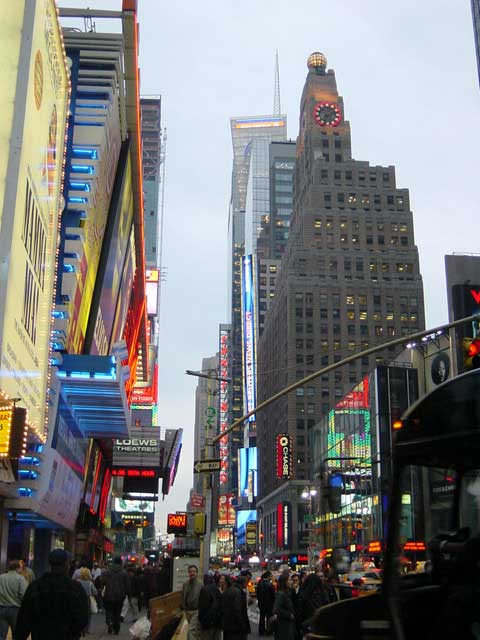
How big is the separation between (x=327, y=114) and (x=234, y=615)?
464ft

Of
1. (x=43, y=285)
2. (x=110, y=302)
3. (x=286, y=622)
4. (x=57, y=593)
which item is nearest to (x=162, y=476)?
(x=110, y=302)

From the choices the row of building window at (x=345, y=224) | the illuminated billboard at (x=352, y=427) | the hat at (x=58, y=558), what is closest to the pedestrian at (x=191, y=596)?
the hat at (x=58, y=558)

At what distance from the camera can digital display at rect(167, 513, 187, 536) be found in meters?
27.7

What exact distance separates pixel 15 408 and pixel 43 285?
7070 mm

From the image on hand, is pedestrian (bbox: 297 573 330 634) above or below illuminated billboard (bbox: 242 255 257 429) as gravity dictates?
below

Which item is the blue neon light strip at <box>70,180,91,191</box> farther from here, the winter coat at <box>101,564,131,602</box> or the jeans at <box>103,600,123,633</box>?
the jeans at <box>103,600,123,633</box>

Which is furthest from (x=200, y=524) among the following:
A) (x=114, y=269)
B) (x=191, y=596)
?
(x=114, y=269)

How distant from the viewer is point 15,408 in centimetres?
1905

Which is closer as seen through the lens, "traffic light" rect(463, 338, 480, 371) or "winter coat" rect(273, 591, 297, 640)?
"traffic light" rect(463, 338, 480, 371)

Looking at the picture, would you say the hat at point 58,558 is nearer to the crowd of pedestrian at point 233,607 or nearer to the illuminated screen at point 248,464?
the crowd of pedestrian at point 233,607

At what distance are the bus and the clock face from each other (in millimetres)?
144531

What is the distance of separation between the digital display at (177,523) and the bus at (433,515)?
20984 millimetres

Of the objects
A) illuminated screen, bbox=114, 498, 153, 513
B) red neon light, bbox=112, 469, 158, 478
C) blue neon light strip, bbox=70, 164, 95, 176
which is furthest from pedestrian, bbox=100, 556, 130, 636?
illuminated screen, bbox=114, 498, 153, 513

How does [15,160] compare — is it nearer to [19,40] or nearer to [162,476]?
[19,40]
